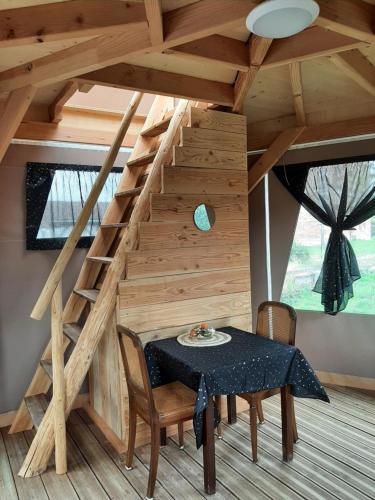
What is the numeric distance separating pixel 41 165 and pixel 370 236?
2890 millimetres

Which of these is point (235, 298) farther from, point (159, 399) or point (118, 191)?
point (118, 191)

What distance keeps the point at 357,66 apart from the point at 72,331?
2.69 meters

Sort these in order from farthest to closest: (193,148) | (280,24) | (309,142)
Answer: (309,142), (193,148), (280,24)

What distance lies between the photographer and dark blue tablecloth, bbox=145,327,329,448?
6.84 feet

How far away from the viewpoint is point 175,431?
2822 millimetres

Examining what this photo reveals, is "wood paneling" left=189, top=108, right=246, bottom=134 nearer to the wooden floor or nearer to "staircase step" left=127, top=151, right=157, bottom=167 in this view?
"staircase step" left=127, top=151, right=157, bottom=167

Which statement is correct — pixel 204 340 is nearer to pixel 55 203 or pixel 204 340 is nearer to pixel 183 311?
pixel 183 311

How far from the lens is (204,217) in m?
2.89

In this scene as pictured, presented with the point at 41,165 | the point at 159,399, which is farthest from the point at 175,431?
the point at 41,165

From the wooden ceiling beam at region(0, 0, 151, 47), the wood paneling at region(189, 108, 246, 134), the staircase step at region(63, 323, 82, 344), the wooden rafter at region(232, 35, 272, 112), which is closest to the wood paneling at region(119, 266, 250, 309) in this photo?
the staircase step at region(63, 323, 82, 344)

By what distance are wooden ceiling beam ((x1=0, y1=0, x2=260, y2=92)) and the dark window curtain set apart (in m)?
2.17

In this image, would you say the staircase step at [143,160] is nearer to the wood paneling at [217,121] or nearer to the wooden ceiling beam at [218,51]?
the wood paneling at [217,121]

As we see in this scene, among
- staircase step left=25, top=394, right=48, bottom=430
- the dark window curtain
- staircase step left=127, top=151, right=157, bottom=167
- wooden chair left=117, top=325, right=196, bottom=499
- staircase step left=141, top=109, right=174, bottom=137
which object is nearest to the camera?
wooden chair left=117, top=325, right=196, bottom=499

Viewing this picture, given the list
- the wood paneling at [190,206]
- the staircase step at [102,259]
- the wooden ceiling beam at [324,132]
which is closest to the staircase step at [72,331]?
the staircase step at [102,259]
